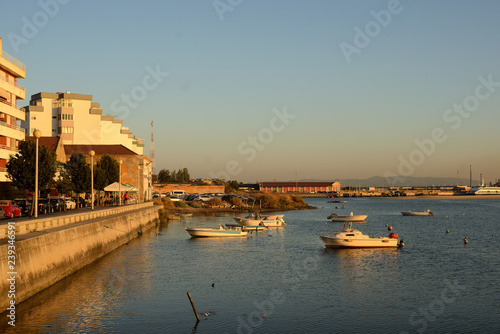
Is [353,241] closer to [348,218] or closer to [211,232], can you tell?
[211,232]

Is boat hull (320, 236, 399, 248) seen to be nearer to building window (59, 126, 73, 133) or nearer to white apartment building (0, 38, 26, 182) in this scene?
white apartment building (0, 38, 26, 182)

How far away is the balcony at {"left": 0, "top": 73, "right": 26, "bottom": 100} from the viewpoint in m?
60.7

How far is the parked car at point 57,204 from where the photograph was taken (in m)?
56.0

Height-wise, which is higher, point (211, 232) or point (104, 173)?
point (104, 173)

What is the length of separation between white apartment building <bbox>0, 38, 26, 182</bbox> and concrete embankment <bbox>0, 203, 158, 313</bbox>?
18.9 metres

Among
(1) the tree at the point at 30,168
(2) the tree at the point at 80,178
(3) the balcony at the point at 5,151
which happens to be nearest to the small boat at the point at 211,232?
(2) the tree at the point at 80,178

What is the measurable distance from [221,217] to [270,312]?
78289mm

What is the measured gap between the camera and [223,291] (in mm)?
33688

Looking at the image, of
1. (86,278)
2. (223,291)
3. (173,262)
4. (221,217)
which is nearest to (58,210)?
(173,262)

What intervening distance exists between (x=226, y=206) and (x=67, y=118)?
153 feet

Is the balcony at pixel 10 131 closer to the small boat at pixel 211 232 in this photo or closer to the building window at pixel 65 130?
the small boat at pixel 211 232

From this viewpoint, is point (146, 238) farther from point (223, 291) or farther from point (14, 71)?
point (223, 291)

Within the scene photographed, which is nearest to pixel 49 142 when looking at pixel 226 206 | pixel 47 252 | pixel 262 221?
pixel 262 221

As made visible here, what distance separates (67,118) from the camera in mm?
113125
